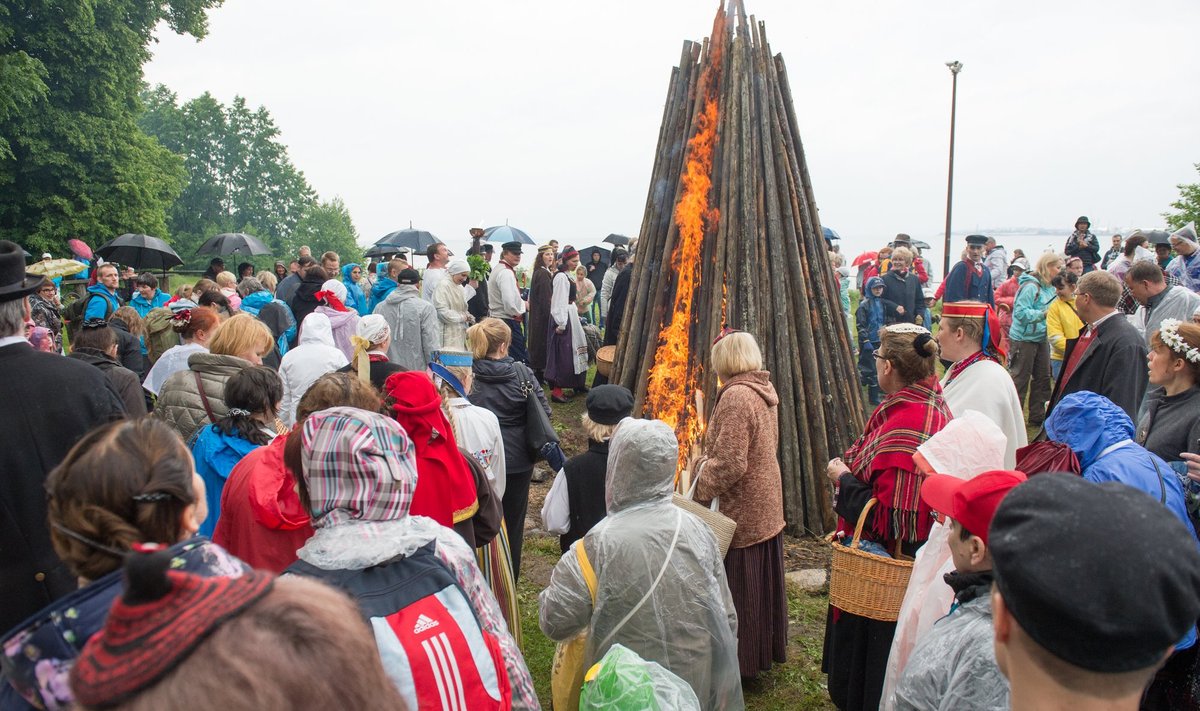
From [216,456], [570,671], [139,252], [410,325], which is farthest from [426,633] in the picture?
[139,252]

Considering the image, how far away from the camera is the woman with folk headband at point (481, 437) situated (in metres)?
4.47

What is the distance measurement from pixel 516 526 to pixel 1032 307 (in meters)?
8.11

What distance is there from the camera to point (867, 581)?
12.8 feet

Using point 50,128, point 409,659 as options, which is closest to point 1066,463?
point 409,659

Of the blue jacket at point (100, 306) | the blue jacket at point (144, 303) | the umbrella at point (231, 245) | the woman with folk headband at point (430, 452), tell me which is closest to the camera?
the woman with folk headband at point (430, 452)

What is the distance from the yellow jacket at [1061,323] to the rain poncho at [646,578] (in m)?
8.50

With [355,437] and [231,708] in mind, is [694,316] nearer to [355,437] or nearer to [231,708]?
[355,437]

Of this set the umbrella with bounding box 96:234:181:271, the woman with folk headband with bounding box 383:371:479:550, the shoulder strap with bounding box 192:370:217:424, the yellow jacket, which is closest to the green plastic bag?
the woman with folk headband with bounding box 383:371:479:550

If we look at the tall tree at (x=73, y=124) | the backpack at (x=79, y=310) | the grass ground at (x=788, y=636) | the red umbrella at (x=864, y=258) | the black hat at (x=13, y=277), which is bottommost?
the grass ground at (x=788, y=636)

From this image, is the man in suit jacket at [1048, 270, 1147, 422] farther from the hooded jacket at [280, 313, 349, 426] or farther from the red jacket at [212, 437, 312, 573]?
the red jacket at [212, 437, 312, 573]

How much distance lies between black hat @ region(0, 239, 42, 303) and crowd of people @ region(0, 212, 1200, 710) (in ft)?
0.05

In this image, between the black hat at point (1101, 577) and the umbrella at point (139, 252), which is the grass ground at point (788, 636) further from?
the umbrella at point (139, 252)

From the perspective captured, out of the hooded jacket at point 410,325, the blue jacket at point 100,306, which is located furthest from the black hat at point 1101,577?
the blue jacket at point 100,306

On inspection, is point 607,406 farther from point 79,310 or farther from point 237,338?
point 79,310
